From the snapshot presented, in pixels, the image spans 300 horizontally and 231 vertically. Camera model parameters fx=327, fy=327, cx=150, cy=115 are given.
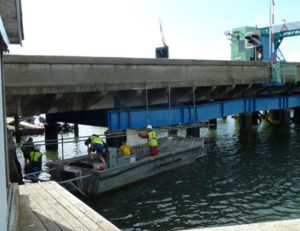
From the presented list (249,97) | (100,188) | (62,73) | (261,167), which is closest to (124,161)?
(100,188)

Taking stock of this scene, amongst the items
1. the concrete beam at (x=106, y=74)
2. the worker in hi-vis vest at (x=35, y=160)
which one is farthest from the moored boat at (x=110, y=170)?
the concrete beam at (x=106, y=74)

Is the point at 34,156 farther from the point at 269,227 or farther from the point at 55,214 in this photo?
the point at 269,227

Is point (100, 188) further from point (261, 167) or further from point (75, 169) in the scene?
point (261, 167)

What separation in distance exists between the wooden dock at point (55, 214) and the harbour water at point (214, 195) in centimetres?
317

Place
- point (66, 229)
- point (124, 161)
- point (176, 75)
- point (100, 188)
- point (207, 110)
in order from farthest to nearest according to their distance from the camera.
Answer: point (207, 110)
point (176, 75)
point (124, 161)
point (100, 188)
point (66, 229)

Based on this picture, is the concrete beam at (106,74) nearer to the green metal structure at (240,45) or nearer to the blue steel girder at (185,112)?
the blue steel girder at (185,112)

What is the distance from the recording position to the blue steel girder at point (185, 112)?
15.8 meters

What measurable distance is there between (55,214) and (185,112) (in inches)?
509

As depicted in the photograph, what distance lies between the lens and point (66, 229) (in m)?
5.56

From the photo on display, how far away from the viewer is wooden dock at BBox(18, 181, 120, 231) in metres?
5.63

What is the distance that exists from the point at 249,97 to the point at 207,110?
15.6 ft

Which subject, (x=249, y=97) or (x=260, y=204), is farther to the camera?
(x=249, y=97)

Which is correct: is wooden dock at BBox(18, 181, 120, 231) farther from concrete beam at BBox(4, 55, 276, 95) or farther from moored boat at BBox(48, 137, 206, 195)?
concrete beam at BBox(4, 55, 276, 95)

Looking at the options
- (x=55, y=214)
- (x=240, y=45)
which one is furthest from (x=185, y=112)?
(x=240, y=45)
